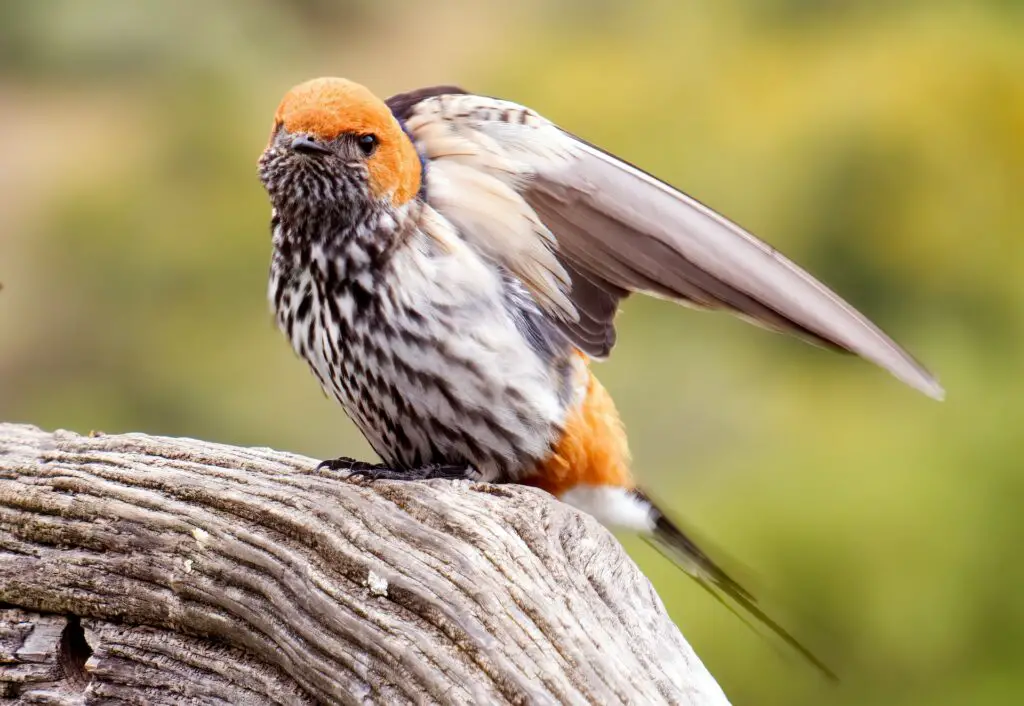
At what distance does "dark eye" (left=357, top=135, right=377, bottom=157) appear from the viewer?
2369mm

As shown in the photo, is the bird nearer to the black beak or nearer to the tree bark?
the black beak

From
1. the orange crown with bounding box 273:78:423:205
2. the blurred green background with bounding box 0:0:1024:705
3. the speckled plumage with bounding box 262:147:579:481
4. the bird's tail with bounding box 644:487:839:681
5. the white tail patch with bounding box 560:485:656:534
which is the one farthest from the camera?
the blurred green background with bounding box 0:0:1024:705

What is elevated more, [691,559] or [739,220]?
[739,220]

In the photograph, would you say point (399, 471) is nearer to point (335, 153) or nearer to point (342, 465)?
point (342, 465)

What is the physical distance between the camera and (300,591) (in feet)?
7.16

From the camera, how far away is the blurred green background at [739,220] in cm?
420

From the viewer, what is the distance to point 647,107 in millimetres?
5555

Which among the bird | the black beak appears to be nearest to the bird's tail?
the bird

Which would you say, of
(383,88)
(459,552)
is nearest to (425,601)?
(459,552)

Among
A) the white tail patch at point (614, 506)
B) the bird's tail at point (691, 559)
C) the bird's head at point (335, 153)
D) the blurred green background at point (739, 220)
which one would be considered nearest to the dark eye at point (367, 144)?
the bird's head at point (335, 153)

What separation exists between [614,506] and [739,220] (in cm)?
250

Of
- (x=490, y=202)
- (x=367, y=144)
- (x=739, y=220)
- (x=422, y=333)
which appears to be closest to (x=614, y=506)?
(x=422, y=333)

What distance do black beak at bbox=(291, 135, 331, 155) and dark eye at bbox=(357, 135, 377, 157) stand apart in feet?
0.20

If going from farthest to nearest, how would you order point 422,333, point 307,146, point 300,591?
point 422,333 → point 307,146 → point 300,591
